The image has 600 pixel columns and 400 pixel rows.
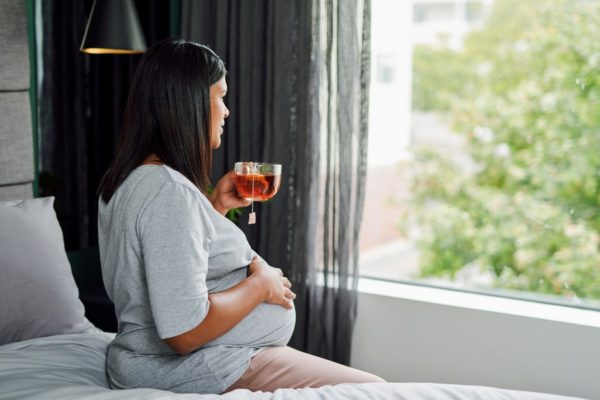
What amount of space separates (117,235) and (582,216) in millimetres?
4608

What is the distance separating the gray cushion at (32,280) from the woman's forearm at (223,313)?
71 centimetres

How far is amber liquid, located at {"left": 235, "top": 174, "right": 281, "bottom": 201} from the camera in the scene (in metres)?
1.85

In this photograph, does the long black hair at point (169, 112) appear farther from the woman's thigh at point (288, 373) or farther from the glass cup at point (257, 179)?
the woman's thigh at point (288, 373)

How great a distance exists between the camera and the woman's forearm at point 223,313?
1459 millimetres

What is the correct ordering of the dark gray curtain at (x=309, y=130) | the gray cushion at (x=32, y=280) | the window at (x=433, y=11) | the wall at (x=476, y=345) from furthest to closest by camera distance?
the window at (x=433, y=11) → the dark gray curtain at (x=309, y=130) → the wall at (x=476, y=345) → the gray cushion at (x=32, y=280)

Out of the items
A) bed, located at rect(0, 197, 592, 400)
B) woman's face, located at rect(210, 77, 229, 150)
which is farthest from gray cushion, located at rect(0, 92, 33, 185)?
woman's face, located at rect(210, 77, 229, 150)

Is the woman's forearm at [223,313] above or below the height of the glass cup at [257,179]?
below

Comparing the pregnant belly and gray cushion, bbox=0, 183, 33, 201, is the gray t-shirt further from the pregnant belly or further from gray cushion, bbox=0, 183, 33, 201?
gray cushion, bbox=0, 183, 33, 201

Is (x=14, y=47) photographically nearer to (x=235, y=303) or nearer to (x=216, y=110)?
(x=216, y=110)

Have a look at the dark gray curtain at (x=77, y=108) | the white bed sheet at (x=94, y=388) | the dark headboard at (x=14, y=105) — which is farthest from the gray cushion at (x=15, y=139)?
the white bed sheet at (x=94, y=388)

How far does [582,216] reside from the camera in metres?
5.44

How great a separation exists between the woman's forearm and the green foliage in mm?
4215

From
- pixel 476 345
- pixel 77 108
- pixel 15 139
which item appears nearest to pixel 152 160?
pixel 15 139

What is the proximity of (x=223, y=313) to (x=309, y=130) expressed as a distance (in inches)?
60.0
